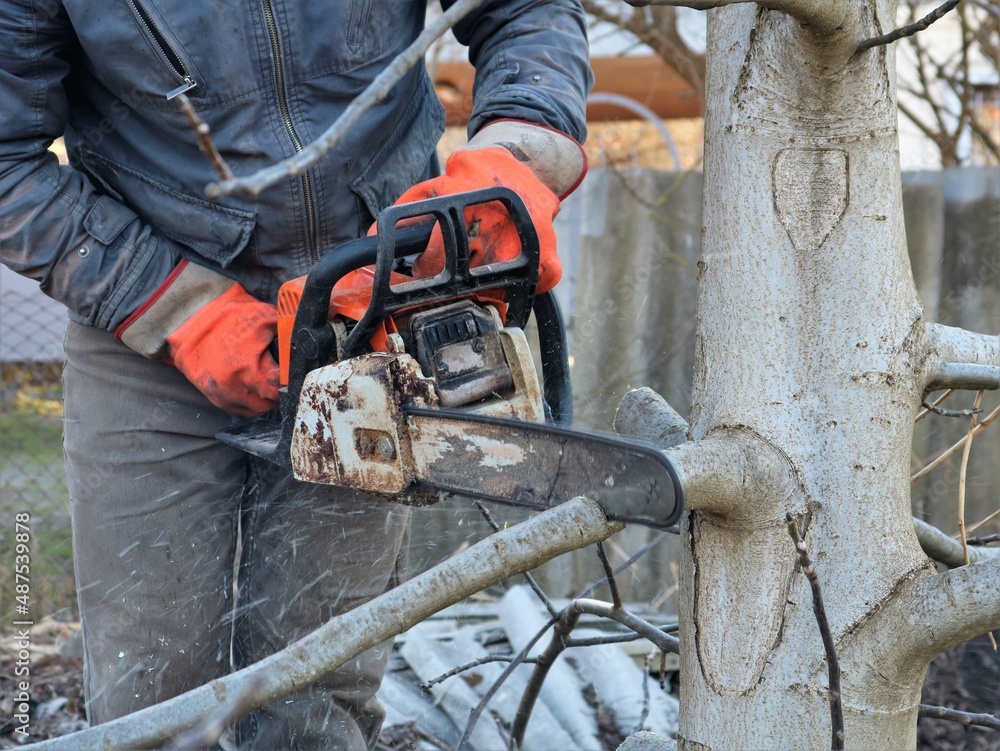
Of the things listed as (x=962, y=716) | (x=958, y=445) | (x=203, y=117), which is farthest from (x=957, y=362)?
(x=203, y=117)

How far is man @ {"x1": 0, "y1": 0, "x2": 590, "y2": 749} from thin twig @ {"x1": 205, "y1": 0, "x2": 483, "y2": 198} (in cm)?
82

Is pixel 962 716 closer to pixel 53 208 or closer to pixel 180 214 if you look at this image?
pixel 180 214

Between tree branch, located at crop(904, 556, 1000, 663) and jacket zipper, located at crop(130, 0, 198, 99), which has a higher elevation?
jacket zipper, located at crop(130, 0, 198, 99)

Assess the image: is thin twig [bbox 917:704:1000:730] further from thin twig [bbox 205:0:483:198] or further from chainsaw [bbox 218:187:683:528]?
thin twig [bbox 205:0:483:198]

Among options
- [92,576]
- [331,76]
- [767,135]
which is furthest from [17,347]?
[767,135]

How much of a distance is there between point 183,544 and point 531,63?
3.96 feet

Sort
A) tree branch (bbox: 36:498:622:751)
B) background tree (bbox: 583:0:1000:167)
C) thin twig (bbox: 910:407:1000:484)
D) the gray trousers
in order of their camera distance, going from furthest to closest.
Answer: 1. background tree (bbox: 583:0:1000:167)
2. the gray trousers
3. thin twig (bbox: 910:407:1000:484)
4. tree branch (bbox: 36:498:622:751)

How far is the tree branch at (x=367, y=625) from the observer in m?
0.92

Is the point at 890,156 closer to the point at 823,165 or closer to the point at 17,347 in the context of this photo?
the point at 823,165

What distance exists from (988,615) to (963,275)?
12.4 ft

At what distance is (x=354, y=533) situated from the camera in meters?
2.15

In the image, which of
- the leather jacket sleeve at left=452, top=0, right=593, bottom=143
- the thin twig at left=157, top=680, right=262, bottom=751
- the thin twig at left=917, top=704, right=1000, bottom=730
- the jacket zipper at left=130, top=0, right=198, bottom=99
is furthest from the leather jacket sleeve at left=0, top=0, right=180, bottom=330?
the thin twig at left=917, top=704, right=1000, bottom=730

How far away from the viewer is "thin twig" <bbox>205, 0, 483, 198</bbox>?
2.01 feet

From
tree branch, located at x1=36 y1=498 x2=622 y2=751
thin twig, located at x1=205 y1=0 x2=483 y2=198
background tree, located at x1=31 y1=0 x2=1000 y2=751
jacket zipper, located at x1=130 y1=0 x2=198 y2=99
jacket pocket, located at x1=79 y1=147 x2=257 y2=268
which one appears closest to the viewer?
thin twig, located at x1=205 y1=0 x2=483 y2=198
